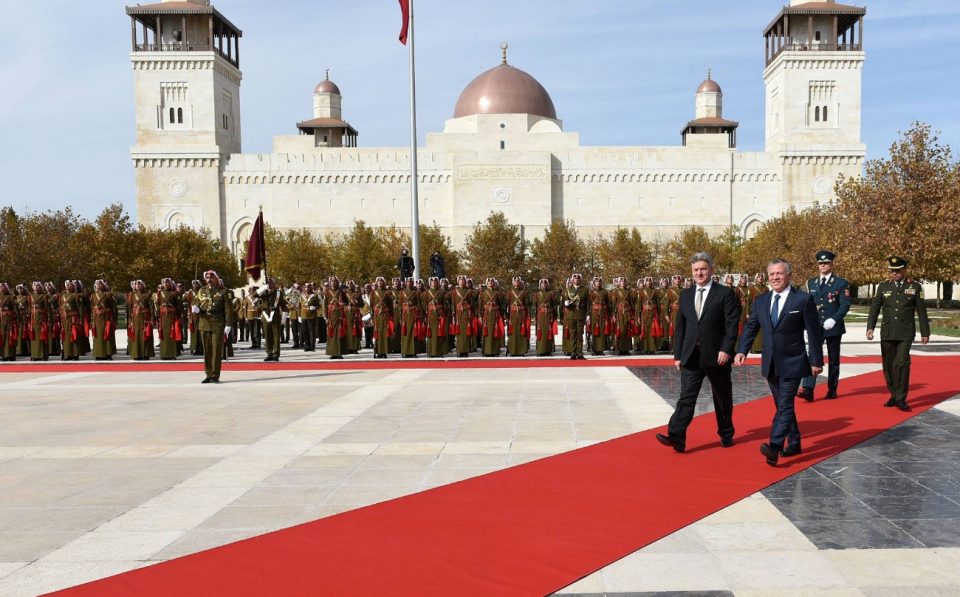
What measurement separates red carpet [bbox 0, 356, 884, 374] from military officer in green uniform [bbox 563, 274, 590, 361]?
0.94 feet

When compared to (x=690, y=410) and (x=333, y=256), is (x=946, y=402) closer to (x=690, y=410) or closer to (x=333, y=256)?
(x=690, y=410)

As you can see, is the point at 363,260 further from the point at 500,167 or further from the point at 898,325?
the point at 898,325

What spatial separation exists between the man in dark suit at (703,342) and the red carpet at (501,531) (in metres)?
0.31

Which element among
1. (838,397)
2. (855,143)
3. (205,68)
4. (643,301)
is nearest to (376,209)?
(205,68)

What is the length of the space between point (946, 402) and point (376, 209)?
165ft

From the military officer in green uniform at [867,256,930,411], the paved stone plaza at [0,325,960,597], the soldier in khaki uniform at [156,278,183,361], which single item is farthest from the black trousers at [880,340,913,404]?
the soldier in khaki uniform at [156,278,183,361]

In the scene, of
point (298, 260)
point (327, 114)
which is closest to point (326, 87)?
point (327, 114)

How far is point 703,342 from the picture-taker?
6.02m

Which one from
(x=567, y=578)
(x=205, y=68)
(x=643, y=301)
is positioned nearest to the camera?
(x=567, y=578)

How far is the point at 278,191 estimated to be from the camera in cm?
5606

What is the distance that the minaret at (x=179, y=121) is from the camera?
53719mm

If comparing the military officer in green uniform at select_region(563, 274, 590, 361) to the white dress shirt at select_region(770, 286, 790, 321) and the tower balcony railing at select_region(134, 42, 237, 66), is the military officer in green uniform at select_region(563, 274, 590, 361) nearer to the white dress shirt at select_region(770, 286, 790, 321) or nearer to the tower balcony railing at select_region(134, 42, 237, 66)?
the white dress shirt at select_region(770, 286, 790, 321)

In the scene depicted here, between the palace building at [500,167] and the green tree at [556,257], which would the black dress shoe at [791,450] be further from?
the palace building at [500,167]

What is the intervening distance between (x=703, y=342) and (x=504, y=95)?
5532 centimetres
